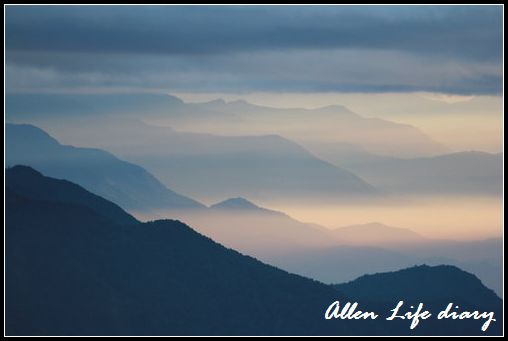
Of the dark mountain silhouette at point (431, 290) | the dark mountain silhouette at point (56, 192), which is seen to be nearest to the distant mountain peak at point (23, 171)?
the dark mountain silhouette at point (56, 192)

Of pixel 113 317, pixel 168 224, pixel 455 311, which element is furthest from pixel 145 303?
pixel 455 311

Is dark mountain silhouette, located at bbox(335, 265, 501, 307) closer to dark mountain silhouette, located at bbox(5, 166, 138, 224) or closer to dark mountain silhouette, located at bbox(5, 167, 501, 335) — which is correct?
dark mountain silhouette, located at bbox(5, 167, 501, 335)

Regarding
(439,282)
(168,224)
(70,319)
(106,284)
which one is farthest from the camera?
(439,282)

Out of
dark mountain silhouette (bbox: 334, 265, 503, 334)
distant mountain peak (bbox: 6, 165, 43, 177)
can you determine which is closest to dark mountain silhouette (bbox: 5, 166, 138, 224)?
distant mountain peak (bbox: 6, 165, 43, 177)

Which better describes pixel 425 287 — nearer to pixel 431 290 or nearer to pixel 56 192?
pixel 431 290

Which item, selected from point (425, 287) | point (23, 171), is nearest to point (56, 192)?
point (23, 171)

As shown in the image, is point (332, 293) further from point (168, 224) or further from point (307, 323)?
point (168, 224)
